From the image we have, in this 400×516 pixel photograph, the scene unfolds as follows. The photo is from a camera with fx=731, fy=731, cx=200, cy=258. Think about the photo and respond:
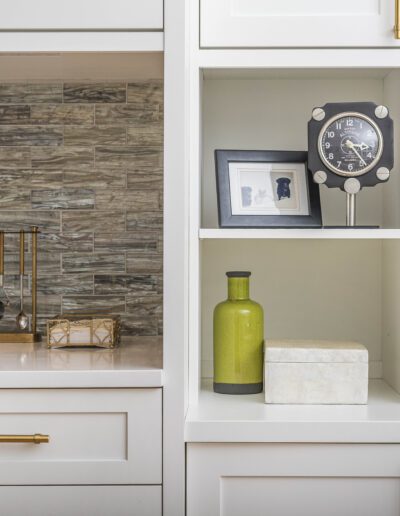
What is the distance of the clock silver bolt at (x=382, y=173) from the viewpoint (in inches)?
68.0

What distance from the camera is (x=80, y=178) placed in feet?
6.86

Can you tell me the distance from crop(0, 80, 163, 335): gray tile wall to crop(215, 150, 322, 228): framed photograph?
34cm

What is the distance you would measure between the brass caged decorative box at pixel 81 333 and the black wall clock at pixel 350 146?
2.14 feet

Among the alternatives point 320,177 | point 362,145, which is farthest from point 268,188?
point 362,145

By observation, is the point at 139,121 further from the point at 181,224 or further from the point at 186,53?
the point at 181,224

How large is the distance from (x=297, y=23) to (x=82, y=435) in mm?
1056

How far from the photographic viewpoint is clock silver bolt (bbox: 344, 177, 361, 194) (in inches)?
68.2

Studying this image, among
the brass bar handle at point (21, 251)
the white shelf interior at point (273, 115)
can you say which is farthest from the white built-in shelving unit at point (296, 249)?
the brass bar handle at point (21, 251)

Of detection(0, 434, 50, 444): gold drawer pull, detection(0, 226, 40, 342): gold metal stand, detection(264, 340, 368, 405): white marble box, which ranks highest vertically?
detection(0, 226, 40, 342): gold metal stand

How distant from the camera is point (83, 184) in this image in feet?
6.86

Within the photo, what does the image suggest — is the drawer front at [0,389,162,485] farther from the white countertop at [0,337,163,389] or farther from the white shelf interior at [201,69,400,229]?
the white shelf interior at [201,69,400,229]

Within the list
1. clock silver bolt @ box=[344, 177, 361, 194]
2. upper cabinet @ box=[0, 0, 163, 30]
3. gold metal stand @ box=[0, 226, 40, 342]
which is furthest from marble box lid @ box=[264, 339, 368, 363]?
upper cabinet @ box=[0, 0, 163, 30]

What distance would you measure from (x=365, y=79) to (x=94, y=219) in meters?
0.85

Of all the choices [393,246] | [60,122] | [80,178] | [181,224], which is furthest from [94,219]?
[393,246]
